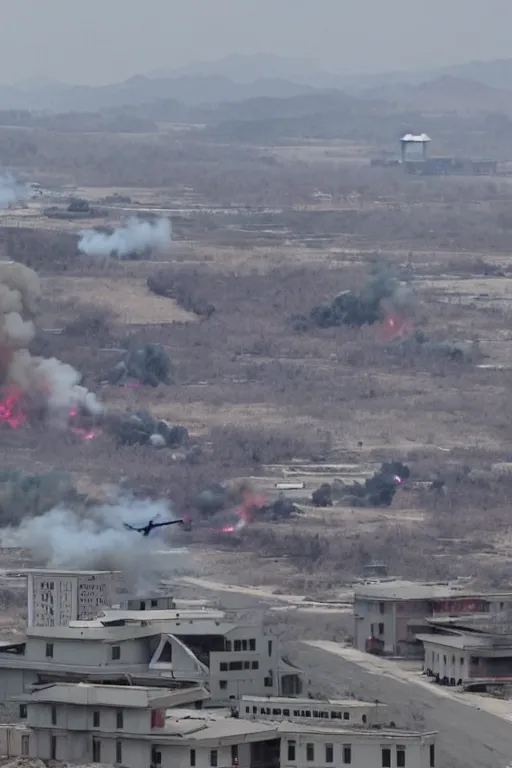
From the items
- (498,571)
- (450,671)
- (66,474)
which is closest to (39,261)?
(66,474)

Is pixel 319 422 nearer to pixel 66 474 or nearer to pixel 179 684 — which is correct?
pixel 66 474

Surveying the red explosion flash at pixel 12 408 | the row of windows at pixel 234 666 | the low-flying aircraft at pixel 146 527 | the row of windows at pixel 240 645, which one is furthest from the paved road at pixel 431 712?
the red explosion flash at pixel 12 408

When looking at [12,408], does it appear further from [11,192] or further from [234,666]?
[11,192]

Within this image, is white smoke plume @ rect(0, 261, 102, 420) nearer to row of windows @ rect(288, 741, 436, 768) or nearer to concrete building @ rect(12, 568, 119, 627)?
concrete building @ rect(12, 568, 119, 627)

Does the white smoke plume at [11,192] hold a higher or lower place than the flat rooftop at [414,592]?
higher

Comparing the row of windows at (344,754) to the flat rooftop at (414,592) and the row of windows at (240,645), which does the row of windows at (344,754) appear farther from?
the flat rooftop at (414,592)
